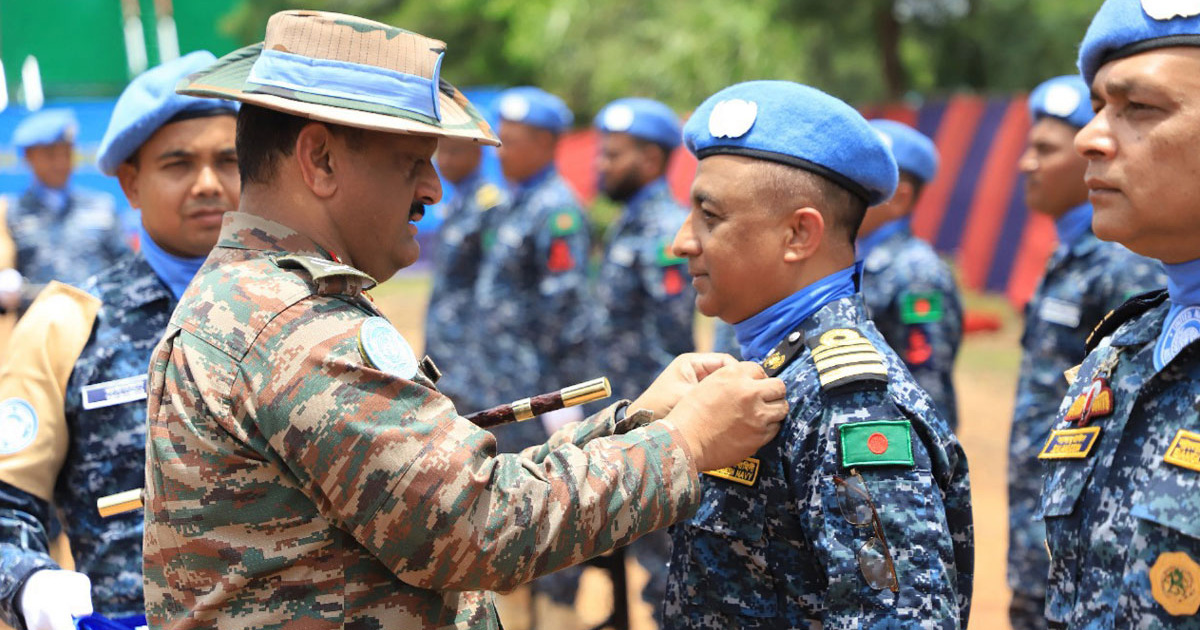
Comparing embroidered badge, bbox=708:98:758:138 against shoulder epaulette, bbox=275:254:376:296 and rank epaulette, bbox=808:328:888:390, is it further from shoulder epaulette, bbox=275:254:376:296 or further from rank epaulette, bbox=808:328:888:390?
shoulder epaulette, bbox=275:254:376:296

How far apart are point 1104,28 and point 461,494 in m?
1.42

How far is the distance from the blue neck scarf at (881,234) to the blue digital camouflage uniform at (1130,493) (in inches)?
116

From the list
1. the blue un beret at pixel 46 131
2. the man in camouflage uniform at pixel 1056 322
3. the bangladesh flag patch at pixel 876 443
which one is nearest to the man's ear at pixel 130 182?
the bangladesh flag patch at pixel 876 443

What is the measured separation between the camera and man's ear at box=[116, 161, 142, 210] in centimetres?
326

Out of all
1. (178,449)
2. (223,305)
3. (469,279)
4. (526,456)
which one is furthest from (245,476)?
(469,279)

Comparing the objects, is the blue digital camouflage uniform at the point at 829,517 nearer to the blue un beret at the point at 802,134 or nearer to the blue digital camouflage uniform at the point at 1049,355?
the blue un beret at the point at 802,134

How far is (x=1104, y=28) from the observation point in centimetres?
212

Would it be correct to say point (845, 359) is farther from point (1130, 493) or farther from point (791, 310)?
point (1130, 493)

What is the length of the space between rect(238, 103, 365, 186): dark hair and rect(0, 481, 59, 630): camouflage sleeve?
3.81 feet

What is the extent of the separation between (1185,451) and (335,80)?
1.60m

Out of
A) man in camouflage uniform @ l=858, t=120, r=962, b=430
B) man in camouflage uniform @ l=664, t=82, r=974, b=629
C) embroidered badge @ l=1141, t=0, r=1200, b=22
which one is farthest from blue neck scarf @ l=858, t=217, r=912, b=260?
embroidered badge @ l=1141, t=0, r=1200, b=22

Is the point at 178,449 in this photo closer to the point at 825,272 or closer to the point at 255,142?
the point at 255,142

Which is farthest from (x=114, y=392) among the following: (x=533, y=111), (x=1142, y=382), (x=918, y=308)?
(x=533, y=111)

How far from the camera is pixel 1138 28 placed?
2049 mm
